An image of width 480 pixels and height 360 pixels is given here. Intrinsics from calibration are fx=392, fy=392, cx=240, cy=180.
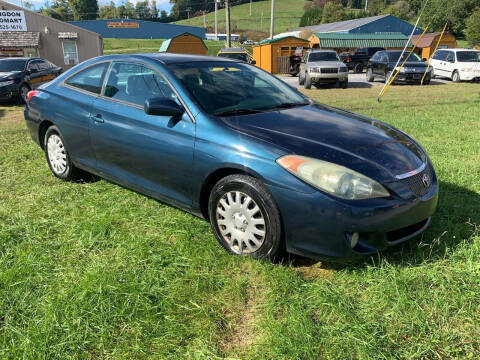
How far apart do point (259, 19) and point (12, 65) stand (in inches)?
3910

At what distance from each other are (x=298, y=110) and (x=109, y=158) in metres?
1.87

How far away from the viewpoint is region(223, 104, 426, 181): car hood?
2.67 metres

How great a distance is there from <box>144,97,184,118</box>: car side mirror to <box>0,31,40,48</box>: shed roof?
104 feet

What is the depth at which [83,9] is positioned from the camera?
102 meters

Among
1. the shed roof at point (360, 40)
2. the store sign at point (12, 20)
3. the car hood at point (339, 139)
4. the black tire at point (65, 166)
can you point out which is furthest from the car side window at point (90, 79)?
the shed roof at point (360, 40)

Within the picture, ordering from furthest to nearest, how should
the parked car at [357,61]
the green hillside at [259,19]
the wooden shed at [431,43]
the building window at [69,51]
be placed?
1. the green hillside at [259,19]
2. the wooden shed at [431,43]
3. the building window at [69,51]
4. the parked car at [357,61]

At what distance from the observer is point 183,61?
3646 mm

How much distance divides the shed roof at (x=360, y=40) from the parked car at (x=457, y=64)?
63.3 ft

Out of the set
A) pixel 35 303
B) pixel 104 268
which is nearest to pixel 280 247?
pixel 104 268

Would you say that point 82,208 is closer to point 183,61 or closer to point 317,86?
point 183,61

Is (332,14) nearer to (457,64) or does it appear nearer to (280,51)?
(280,51)

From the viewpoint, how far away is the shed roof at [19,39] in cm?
2891

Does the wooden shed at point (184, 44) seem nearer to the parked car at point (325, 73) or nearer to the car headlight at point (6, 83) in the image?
the parked car at point (325, 73)

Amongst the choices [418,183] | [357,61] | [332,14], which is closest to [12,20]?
[357,61]
